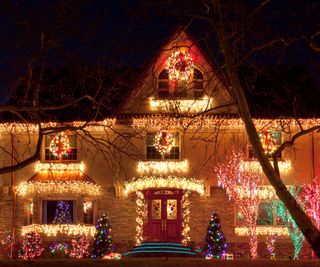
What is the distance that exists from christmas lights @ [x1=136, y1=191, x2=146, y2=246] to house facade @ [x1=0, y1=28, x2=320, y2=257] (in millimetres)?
46

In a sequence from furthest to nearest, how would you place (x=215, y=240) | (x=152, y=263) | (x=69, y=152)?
(x=69, y=152) < (x=215, y=240) < (x=152, y=263)

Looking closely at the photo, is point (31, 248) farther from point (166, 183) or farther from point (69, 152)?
point (166, 183)

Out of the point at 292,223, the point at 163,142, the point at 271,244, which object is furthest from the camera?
the point at 271,244

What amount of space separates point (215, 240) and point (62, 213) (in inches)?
295

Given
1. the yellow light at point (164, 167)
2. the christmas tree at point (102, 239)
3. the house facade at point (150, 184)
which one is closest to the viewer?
the christmas tree at point (102, 239)

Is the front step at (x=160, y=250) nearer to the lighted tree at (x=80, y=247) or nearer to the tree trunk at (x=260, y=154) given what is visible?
the lighted tree at (x=80, y=247)

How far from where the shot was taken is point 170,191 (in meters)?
31.4

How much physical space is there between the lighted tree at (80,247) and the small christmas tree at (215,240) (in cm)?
543

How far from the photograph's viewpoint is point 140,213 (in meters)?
31.3

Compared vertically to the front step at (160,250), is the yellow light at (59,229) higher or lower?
higher

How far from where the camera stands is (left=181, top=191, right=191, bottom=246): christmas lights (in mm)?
30859

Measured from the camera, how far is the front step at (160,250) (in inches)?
1154

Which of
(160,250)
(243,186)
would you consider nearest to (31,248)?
(160,250)

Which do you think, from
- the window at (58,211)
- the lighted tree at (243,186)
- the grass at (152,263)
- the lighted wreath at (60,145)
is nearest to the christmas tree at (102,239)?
the window at (58,211)
